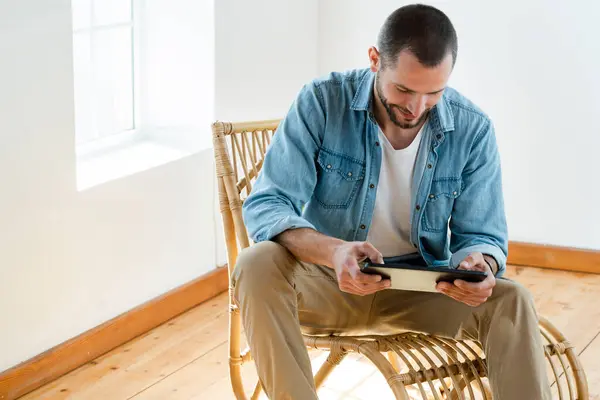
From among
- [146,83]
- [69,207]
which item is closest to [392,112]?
[69,207]

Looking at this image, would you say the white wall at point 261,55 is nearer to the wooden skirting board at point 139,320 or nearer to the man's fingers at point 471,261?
the wooden skirting board at point 139,320

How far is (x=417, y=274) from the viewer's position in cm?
183

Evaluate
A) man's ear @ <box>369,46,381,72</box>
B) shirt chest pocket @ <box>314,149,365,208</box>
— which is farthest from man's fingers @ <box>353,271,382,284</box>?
man's ear @ <box>369,46,381,72</box>

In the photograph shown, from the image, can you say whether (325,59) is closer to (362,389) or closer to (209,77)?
(209,77)

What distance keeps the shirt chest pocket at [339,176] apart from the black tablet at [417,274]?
0.31 metres

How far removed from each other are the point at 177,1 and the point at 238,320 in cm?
126

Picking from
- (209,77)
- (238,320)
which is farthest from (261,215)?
(209,77)

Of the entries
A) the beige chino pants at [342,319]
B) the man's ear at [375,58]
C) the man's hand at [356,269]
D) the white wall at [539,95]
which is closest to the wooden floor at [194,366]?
the white wall at [539,95]

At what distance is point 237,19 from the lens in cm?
329

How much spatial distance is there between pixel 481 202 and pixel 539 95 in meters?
1.59

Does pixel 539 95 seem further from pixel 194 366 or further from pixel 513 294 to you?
pixel 513 294

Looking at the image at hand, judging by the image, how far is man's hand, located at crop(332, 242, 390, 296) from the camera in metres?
1.85

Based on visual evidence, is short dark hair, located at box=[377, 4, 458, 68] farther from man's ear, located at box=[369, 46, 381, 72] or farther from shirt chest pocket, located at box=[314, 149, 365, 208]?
shirt chest pocket, located at box=[314, 149, 365, 208]

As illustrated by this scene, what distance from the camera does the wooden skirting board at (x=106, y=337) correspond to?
2.55 meters
